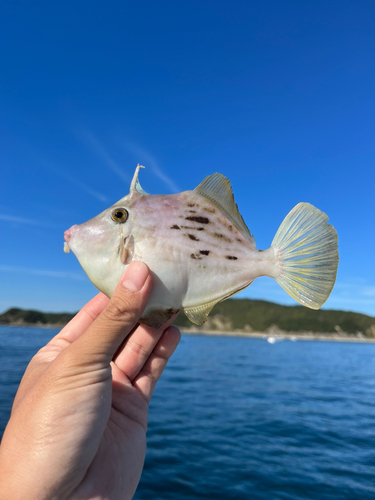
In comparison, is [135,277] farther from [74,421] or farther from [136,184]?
[74,421]

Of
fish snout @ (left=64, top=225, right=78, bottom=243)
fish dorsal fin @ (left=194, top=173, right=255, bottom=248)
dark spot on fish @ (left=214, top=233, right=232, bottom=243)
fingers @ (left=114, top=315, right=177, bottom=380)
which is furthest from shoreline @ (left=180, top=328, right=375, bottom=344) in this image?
fish snout @ (left=64, top=225, right=78, bottom=243)

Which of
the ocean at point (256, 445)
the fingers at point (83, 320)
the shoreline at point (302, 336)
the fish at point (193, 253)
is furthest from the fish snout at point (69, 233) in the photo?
the shoreline at point (302, 336)

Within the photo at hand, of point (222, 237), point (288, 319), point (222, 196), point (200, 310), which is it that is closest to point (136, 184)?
point (222, 196)

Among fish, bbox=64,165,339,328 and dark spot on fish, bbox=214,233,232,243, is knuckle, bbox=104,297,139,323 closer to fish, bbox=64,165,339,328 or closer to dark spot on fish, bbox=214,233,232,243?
fish, bbox=64,165,339,328

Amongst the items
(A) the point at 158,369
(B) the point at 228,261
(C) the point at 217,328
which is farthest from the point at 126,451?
(C) the point at 217,328

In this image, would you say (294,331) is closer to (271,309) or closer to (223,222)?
(271,309)

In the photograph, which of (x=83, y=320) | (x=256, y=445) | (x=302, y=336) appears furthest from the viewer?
(x=302, y=336)
